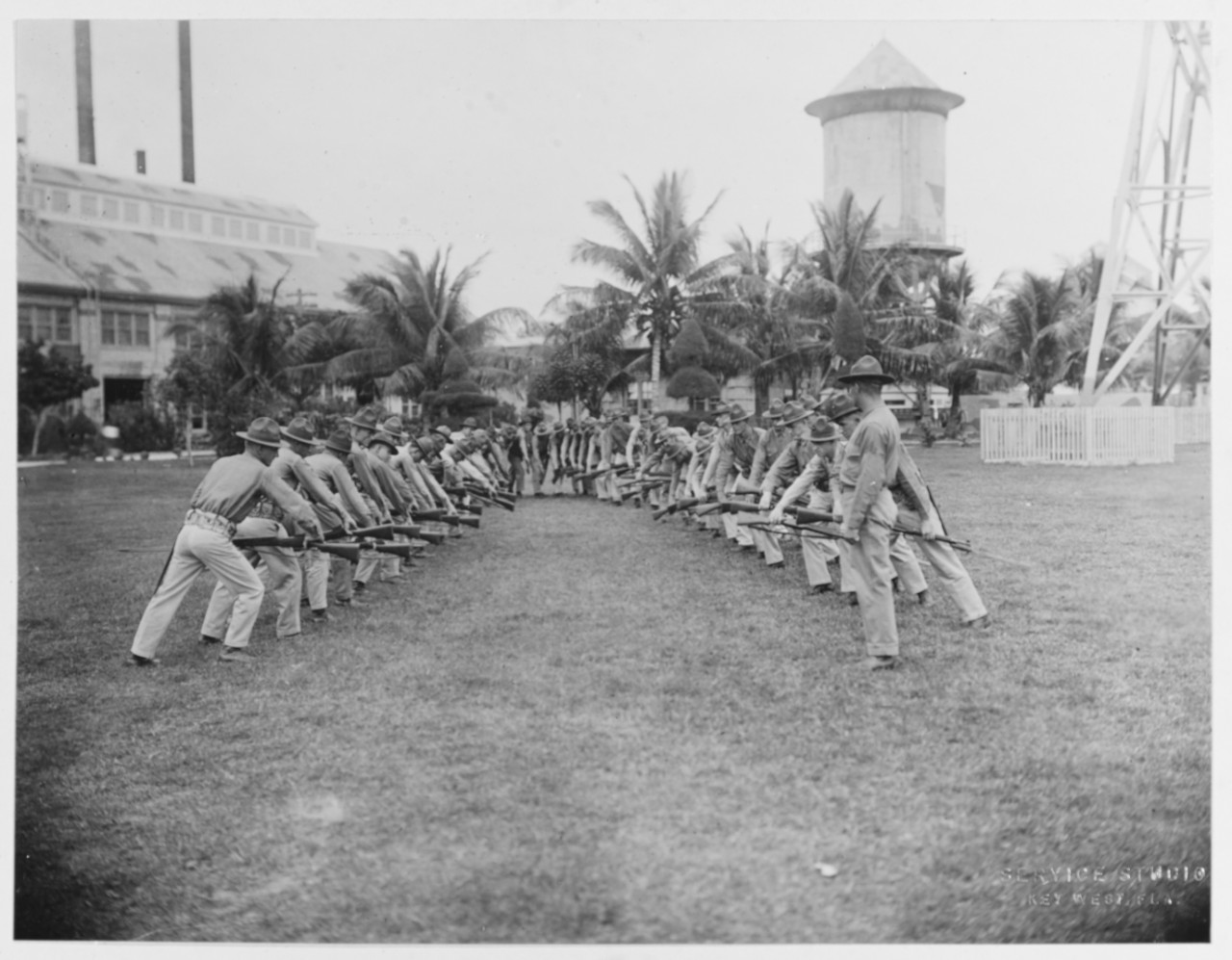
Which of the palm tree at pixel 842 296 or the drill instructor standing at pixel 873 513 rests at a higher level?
the palm tree at pixel 842 296

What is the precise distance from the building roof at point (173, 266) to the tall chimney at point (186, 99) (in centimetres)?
1908

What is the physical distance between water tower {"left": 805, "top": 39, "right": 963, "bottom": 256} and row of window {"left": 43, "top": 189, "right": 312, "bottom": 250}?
19.0 meters

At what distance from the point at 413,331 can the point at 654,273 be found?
9.33 meters

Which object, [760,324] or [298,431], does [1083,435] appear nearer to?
[760,324]

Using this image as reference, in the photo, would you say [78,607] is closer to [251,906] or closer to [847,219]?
[251,906]

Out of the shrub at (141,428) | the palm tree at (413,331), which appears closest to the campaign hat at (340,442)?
the palm tree at (413,331)

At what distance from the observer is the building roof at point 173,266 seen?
30680mm

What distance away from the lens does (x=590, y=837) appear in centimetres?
512

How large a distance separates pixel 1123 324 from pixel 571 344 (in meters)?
17.8

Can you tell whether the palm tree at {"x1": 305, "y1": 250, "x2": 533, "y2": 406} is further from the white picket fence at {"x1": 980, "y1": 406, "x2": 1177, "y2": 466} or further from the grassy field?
the grassy field

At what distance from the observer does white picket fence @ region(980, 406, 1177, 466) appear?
21625mm

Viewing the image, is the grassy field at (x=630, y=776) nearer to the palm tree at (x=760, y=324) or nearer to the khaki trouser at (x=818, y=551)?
the khaki trouser at (x=818, y=551)

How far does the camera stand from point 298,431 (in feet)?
31.6

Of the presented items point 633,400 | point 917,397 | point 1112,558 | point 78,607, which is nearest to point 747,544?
point 1112,558
